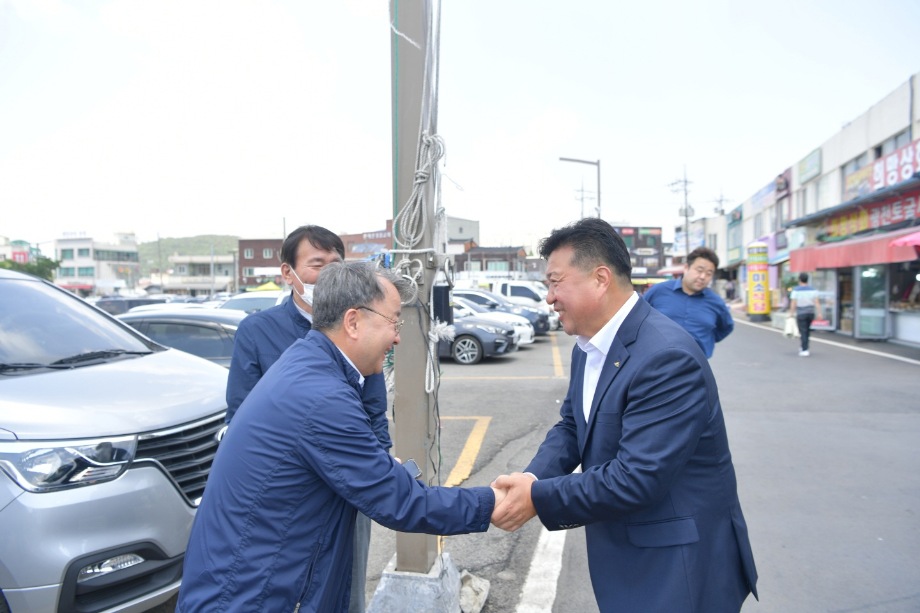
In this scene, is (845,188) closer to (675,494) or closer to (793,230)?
(793,230)

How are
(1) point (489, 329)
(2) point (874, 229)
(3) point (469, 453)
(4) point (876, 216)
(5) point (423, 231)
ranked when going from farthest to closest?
(2) point (874, 229) → (4) point (876, 216) → (1) point (489, 329) → (3) point (469, 453) → (5) point (423, 231)

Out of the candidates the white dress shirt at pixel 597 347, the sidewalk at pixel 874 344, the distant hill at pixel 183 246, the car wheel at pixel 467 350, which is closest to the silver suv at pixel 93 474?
the white dress shirt at pixel 597 347

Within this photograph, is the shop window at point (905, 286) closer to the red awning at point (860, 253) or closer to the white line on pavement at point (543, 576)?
the red awning at point (860, 253)

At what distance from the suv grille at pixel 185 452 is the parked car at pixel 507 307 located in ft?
52.0

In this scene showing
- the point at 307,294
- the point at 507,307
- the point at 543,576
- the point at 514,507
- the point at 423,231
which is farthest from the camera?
the point at 507,307

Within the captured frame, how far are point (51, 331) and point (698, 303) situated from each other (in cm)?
551

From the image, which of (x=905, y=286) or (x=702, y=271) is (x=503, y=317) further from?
(x=905, y=286)

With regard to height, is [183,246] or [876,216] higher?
[183,246]

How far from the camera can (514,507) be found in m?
2.12

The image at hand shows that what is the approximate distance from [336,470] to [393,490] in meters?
0.19

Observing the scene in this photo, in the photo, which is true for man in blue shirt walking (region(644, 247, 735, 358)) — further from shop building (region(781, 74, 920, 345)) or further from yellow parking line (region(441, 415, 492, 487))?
shop building (region(781, 74, 920, 345))

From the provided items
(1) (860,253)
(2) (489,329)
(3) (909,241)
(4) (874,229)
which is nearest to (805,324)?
(3) (909,241)

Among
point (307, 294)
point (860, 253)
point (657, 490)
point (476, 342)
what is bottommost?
point (476, 342)

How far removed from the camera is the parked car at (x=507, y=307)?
19.3 m
